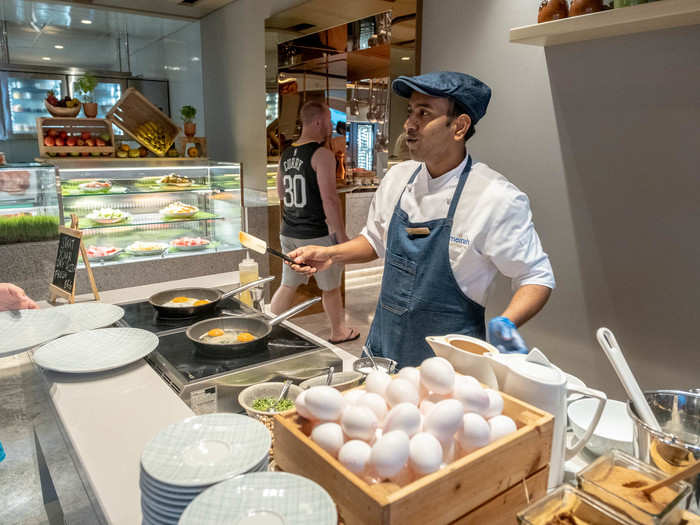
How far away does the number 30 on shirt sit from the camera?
3984 mm

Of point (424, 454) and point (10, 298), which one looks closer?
point (424, 454)

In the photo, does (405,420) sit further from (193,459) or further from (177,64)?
(177,64)

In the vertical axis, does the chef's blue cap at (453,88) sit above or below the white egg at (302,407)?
above

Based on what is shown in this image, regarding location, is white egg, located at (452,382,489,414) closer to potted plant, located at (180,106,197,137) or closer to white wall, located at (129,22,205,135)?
potted plant, located at (180,106,197,137)

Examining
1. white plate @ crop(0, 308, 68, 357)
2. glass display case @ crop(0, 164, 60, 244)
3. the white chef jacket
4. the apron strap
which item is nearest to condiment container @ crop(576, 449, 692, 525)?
the white chef jacket

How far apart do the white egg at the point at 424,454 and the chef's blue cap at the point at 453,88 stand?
4.38 feet

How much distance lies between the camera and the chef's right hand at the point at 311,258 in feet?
6.48

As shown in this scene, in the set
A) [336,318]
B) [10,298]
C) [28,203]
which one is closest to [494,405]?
[10,298]

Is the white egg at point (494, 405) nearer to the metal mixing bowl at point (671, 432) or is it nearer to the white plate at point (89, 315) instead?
the metal mixing bowl at point (671, 432)

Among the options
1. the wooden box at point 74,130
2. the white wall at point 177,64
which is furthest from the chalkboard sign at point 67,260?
the white wall at point 177,64

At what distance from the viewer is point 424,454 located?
73 centimetres

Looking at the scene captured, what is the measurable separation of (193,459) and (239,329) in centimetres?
91

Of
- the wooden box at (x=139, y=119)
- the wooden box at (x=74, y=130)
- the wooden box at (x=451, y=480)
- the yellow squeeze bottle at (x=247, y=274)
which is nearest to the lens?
the wooden box at (x=451, y=480)

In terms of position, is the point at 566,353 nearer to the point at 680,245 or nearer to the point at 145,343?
the point at 680,245
